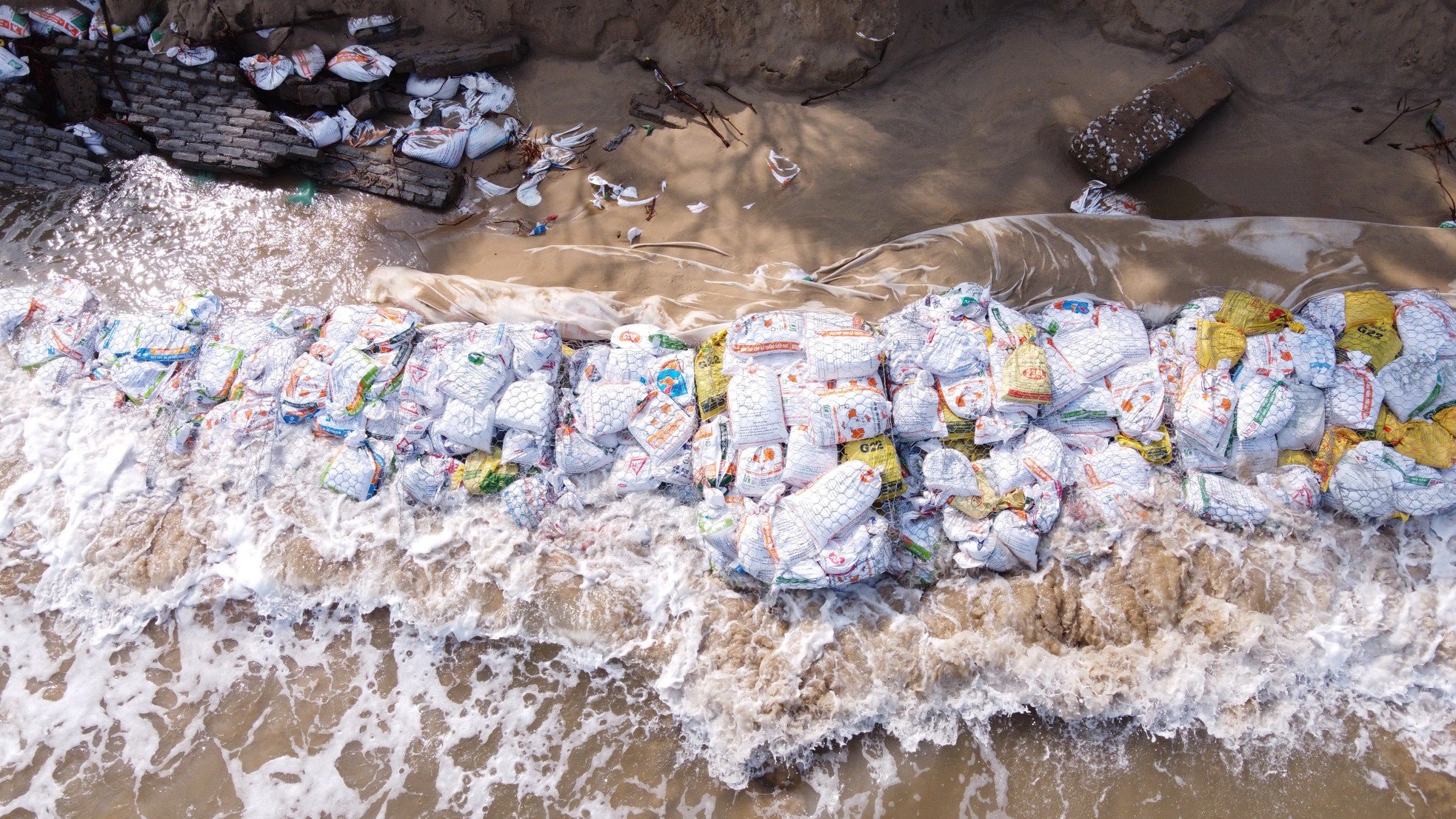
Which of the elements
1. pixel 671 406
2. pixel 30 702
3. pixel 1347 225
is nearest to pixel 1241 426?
pixel 1347 225

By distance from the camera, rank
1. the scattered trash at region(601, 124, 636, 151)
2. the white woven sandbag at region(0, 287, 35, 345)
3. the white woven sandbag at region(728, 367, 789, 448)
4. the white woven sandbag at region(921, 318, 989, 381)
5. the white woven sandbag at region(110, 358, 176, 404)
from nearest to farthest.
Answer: the white woven sandbag at region(728, 367, 789, 448)
the white woven sandbag at region(921, 318, 989, 381)
the white woven sandbag at region(110, 358, 176, 404)
the white woven sandbag at region(0, 287, 35, 345)
the scattered trash at region(601, 124, 636, 151)

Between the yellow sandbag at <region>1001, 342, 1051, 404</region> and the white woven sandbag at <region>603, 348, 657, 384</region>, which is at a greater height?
the yellow sandbag at <region>1001, 342, 1051, 404</region>

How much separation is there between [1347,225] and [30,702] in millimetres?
6115

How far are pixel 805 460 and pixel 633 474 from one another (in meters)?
0.75

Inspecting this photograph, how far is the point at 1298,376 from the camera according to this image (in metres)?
3.16

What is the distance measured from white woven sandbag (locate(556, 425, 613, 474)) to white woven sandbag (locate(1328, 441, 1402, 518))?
2.94 meters

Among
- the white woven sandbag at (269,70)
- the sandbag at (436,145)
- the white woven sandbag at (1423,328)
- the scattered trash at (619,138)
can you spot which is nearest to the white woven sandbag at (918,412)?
the white woven sandbag at (1423,328)

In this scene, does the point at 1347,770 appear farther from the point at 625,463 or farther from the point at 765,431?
the point at 625,463

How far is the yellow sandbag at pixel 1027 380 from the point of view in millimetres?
3176

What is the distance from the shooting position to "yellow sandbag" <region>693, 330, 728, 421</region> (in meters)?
3.37

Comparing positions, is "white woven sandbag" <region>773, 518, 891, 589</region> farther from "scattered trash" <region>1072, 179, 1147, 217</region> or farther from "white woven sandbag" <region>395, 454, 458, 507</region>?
"scattered trash" <region>1072, 179, 1147, 217</region>

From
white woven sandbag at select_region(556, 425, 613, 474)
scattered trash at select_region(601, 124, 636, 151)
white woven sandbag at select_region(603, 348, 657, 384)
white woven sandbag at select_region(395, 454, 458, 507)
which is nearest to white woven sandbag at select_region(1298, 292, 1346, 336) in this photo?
white woven sandbag at select_region(603, 348, 657, 384)

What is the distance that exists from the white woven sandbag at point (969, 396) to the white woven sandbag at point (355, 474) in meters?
2.53

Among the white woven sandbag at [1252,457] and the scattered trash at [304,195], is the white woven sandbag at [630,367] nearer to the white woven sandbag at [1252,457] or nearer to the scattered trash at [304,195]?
the scattered trash at [304,195]
